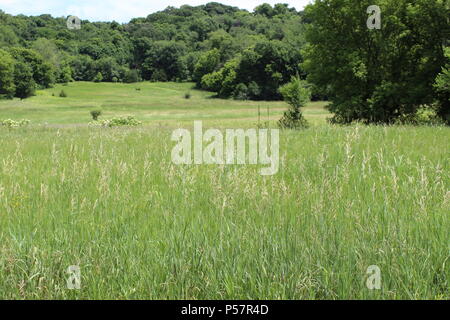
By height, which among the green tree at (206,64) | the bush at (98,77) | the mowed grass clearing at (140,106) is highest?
the green tree at (206,64)

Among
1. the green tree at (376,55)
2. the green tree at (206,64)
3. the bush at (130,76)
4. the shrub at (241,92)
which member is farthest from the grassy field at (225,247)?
the green tree at (206,64)

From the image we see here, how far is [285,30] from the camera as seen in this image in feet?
427

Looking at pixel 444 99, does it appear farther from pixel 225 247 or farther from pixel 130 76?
pixel 130 76

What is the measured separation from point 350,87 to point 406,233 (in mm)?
26190

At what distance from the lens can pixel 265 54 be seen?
10856cm

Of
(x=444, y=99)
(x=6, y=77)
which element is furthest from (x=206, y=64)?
(x=444, y=99)

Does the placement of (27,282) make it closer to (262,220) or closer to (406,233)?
(262,220)

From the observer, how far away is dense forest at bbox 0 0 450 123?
25312 millimetres

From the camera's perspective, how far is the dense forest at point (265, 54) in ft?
83.0

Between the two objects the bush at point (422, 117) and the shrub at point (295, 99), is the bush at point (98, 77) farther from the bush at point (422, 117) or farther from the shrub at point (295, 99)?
the bush at point (422, 117)

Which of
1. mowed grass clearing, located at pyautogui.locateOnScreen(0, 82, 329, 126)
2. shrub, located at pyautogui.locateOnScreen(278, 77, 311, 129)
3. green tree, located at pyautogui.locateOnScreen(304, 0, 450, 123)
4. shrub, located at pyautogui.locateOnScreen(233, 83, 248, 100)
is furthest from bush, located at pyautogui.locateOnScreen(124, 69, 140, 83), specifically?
shrub, located at pyautogui.locateOnScreen(278, 77, 311, 129)

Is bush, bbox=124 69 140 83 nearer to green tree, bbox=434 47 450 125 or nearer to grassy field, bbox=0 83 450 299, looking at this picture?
green tree, bbox=434 47 450 125

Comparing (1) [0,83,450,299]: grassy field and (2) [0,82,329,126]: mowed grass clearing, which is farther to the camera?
(2) [0,82,329,126]: mowed grass clearing
